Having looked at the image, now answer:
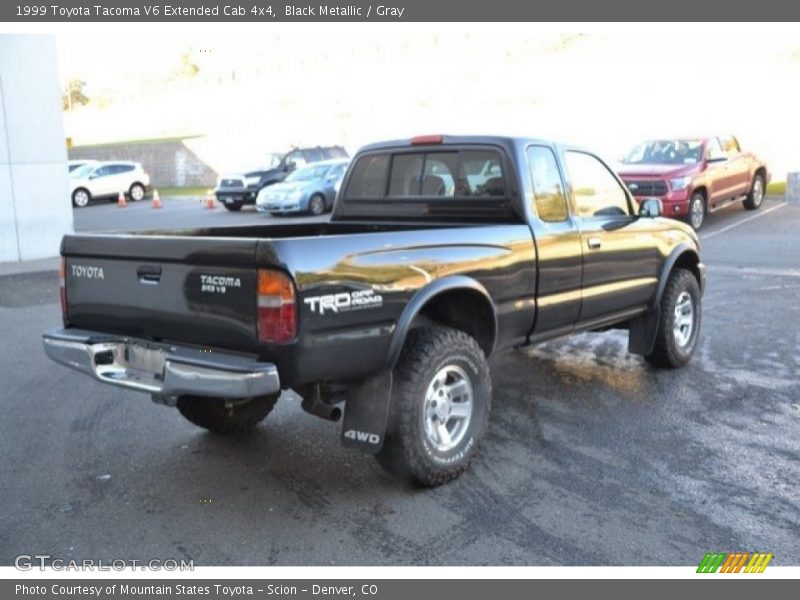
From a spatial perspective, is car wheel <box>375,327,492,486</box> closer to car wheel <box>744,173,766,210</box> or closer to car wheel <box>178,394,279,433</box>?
car wheel <box>178,394,279,433</box>

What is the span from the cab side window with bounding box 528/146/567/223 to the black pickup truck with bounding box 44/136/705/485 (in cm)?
1

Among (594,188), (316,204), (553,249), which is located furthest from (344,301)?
(316,204)

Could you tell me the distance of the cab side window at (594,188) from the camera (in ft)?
19.5

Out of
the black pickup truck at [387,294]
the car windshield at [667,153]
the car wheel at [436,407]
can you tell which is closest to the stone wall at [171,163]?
the car windshield at [667,153]

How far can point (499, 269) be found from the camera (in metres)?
5.00

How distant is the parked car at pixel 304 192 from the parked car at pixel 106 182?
31.6 feet

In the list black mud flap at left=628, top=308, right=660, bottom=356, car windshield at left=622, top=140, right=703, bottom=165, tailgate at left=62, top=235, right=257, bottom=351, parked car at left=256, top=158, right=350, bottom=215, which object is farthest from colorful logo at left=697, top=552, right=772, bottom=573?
parked car at left=256, top=158, right=350, bottom=215

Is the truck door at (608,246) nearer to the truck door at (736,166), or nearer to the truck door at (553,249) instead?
the truck door at (553,249)

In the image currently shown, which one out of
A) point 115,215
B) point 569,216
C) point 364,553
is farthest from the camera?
point 115,215

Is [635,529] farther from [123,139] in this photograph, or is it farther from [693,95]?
[123,139]

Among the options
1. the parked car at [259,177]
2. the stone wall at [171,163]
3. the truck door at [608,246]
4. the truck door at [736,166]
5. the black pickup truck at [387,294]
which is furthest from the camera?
the stone wall at [171,163]

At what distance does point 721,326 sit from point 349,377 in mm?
5720

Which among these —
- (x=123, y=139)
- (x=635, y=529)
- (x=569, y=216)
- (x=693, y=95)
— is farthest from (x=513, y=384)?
(x=123, y=139)

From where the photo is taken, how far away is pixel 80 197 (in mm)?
29078
